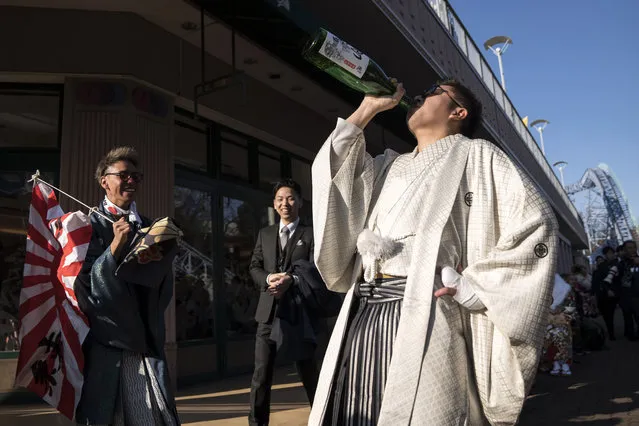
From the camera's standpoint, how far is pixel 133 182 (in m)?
2.61

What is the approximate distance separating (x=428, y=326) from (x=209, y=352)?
576 cm

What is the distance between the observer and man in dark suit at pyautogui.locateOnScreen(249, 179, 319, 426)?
12.1ft

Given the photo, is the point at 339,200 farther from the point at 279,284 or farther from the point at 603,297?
the point at 603,297

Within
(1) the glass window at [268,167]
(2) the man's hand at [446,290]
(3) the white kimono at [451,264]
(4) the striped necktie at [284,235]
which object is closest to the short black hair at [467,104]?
(3) the white kimono at [451,264]

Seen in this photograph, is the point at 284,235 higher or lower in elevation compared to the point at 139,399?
higher

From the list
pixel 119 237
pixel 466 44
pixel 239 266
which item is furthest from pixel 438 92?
pixel 466 44

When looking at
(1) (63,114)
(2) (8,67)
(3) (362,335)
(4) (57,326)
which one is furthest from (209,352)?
(3) (362,335)

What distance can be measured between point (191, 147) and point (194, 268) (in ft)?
5.35

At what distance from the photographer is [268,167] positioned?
8.74 meters

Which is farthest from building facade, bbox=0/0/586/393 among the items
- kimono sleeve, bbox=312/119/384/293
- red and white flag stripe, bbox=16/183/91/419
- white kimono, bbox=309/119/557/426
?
white kimono, bbox=309/119/557/426

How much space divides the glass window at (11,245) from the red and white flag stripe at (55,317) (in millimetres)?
3553

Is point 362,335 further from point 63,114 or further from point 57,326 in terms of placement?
point 63,114

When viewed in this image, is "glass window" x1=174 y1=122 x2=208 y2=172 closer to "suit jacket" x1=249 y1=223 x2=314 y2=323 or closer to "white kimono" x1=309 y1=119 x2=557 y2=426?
"suit jacket" x1=249 y1=223 x2=314 y2=323

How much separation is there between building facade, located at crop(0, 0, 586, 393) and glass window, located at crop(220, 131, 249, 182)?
0.07 feet
